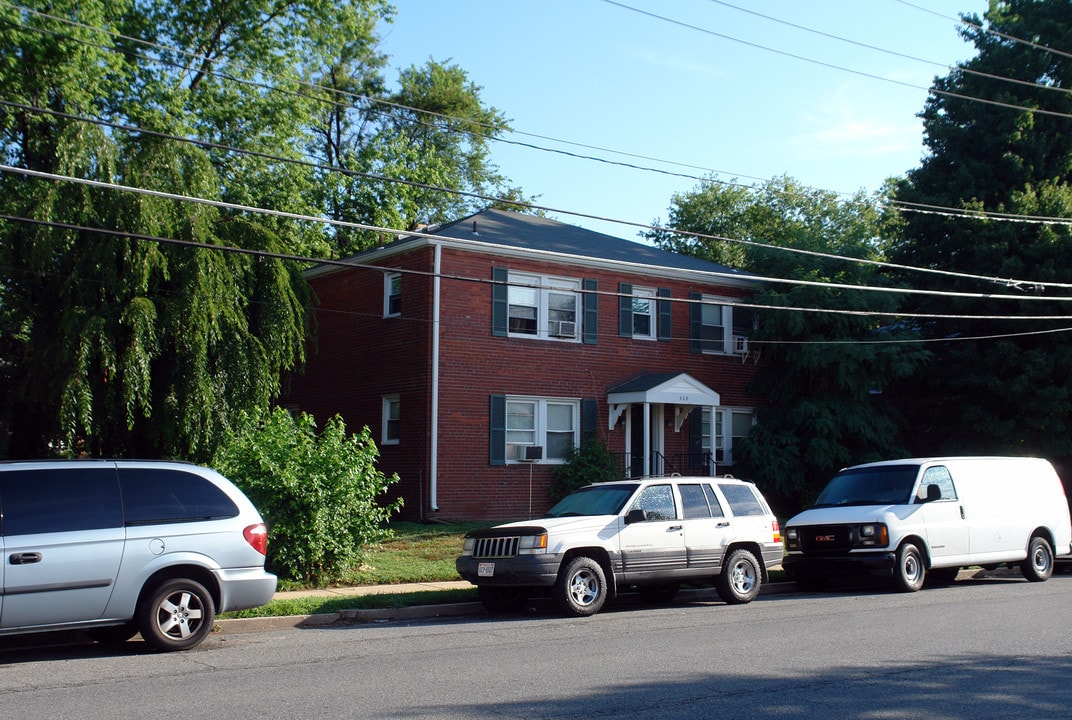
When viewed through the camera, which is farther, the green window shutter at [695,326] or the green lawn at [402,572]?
the green window shutter at [695,326]

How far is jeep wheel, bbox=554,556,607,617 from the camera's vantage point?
1237 cm

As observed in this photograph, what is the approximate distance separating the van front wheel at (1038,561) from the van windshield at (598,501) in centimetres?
777

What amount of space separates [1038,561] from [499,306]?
1229 cm

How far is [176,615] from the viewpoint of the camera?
388 inches

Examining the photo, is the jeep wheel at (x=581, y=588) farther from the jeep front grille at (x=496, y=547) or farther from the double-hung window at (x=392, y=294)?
the double-hung window at (x=392, y=294)

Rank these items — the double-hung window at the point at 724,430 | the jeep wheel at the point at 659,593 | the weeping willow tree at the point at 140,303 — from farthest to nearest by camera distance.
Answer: the double-hung window at the point at 724,430 < the weeping willow tree at the point at 140,303 < the jeep wheel at the point at 659,593

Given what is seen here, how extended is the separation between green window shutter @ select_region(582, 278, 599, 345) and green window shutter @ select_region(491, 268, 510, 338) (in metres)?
2.22

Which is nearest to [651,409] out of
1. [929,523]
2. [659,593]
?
[929,523]

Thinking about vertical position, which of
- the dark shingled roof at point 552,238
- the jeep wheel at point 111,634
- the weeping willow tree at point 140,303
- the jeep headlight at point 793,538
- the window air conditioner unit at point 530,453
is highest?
Answer: the dark shingled roof at point 552,238

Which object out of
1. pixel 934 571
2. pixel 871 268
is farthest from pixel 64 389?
pixel 871 268

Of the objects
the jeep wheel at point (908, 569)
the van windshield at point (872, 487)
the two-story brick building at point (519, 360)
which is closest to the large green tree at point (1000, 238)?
the two-story brick building at point (519, 360)

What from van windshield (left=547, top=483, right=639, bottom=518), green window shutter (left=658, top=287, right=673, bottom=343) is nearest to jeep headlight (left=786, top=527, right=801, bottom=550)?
van windshield (left=547, top=483, right=639, bottom=518)

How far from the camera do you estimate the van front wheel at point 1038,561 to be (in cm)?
1691

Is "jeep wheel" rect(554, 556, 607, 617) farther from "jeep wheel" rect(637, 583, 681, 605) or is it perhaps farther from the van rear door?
the van rear door
